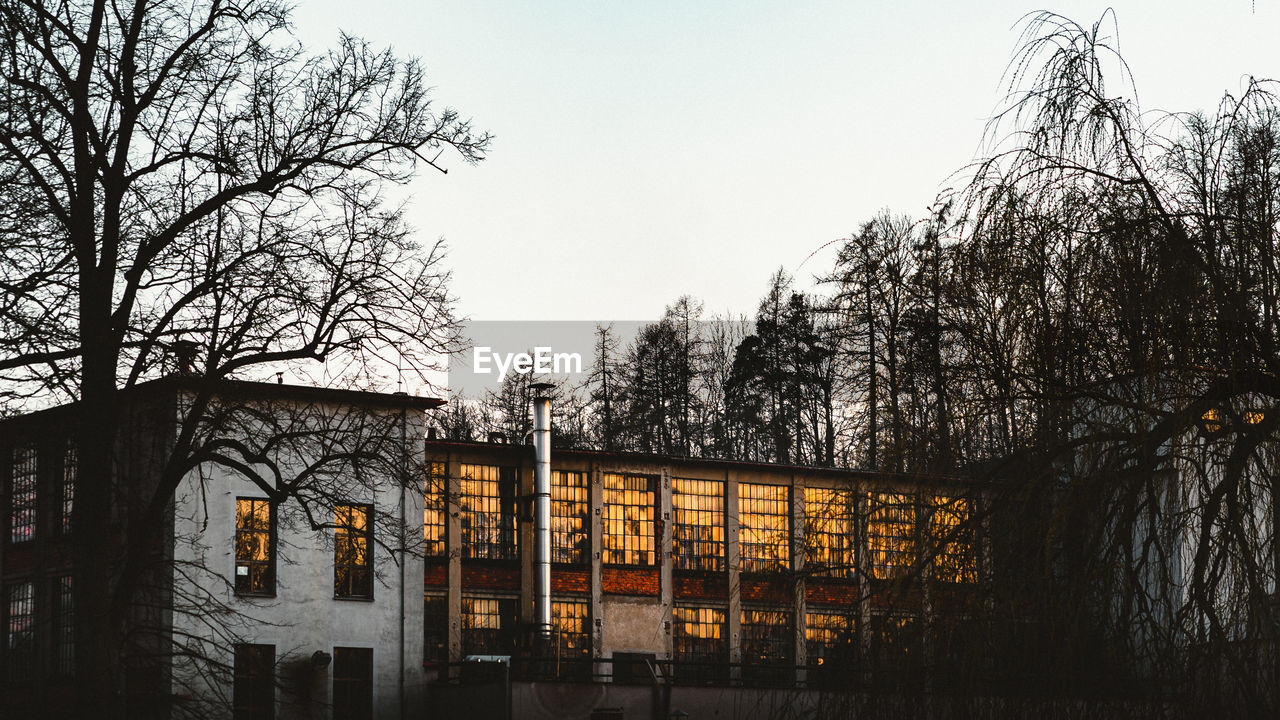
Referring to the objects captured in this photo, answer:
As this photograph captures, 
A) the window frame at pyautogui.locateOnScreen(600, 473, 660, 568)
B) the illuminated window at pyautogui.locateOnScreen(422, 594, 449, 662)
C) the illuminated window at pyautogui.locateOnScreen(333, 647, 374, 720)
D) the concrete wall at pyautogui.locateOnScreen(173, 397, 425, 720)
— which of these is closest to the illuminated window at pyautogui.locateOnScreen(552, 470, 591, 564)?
the window frame at pyautogui.locateOnScreen(600, 473, 660, 568)

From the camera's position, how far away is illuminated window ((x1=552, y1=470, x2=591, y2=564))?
3750 cm

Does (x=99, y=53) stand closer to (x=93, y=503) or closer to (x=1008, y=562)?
(x=93, y=503)

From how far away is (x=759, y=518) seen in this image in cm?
4044

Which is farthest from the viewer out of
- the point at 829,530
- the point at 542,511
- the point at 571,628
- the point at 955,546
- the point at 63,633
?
the point at 571,628

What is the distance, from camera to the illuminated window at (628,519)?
38.3 m

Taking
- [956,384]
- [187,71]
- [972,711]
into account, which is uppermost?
[187,71]

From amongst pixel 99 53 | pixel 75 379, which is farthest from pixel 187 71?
pixel 75 379

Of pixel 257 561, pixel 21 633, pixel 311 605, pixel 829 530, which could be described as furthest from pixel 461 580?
pixel 829 530

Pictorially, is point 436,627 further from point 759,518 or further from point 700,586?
point 759,518

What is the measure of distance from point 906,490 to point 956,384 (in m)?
0.78

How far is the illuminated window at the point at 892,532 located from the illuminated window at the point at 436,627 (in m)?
27.6

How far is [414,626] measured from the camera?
33750mm

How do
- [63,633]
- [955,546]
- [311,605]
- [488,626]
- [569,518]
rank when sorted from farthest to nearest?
[569,518] < [488,626] < [311,605] < [63,633] < [955,546]

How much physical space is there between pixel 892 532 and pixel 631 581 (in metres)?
30.3
